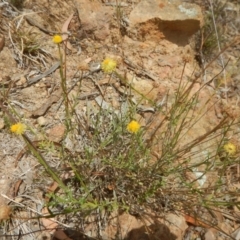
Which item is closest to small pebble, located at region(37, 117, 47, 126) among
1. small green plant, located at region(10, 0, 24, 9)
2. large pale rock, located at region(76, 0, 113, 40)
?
large pale rock, located at region(76, 0, 113, 40)

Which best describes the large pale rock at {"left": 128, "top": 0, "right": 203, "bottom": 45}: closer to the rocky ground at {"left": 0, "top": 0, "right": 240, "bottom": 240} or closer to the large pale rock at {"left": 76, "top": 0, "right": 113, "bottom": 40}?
the rocky ground at {"left": 0, "top": 0, "right": 240, "bottom": 240}

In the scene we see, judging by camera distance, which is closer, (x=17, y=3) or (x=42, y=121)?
(x=42, y=121)

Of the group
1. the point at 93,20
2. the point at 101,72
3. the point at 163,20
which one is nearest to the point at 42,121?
the point at 101,72

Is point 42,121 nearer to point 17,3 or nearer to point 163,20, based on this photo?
point 17,3

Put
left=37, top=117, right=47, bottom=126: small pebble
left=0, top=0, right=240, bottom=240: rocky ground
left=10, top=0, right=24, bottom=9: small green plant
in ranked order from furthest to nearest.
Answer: left=10, top=0, right=24, bottom=9: small green plant, left=37, top=117, right=47, bottom=126: small pebble, left=0, top=0, right=240, bottom=240: rocky ground

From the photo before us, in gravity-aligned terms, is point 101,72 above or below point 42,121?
above

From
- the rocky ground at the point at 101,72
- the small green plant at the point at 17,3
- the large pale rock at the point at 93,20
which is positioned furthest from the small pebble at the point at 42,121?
the small green plant at the point at 17,3

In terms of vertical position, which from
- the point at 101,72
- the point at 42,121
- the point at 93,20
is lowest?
the point at 42,121

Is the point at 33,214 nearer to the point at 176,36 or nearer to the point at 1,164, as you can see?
the point at 1,164

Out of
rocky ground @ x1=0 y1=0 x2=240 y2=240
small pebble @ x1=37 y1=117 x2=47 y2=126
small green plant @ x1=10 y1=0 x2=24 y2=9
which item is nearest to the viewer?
rocky ground @ x1=0 y1=0 x2=240 y2=240
